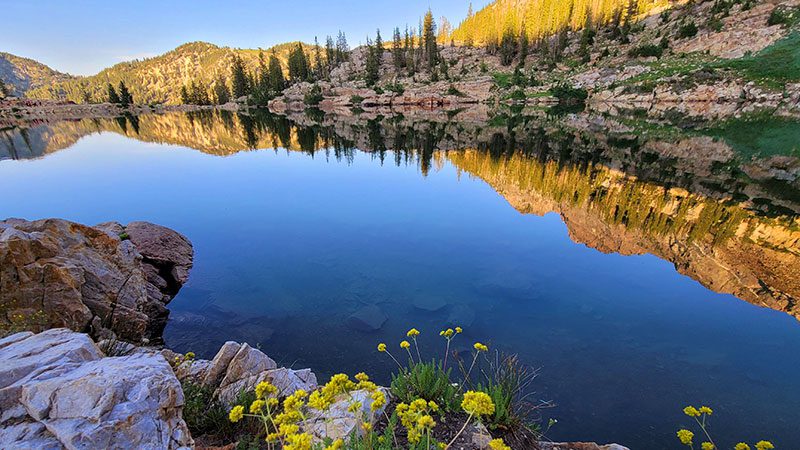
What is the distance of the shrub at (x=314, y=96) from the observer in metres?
96.3

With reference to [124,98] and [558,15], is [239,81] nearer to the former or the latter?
[124,98]

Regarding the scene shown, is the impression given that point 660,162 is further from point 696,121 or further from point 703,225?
point 696,121

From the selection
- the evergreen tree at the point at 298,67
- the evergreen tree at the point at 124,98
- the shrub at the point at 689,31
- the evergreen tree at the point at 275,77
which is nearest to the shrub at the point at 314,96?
the evergreen tree at the point at 275,77

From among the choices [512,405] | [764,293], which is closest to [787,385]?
[764,293]

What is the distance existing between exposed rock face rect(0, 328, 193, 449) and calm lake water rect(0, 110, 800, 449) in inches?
160

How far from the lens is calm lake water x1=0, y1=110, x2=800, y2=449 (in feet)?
21.7

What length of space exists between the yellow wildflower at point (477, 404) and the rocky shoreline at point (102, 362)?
1.24 m

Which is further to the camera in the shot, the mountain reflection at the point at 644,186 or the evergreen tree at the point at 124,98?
the evergreen tree at the point at 124,98

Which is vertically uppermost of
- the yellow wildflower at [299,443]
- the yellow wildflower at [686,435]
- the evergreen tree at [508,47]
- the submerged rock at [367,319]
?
the evergreen tree at [508,47]

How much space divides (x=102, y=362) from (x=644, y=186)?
2232cm

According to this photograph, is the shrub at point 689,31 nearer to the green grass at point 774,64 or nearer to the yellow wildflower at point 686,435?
the green grass at point 774,64

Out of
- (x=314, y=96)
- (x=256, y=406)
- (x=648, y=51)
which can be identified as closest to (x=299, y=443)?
(x=256, y=406)

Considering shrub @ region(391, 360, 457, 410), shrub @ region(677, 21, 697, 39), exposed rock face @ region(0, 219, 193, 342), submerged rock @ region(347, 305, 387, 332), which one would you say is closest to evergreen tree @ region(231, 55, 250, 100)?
shrub @ region(677, 21, 697, 39)

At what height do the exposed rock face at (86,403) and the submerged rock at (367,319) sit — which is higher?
the exposed rock face at (86,403)
